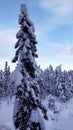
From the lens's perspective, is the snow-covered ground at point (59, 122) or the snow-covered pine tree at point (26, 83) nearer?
the snow-covered pine tree at point (26, 83)

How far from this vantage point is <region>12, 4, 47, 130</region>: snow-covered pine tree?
71.1 ft

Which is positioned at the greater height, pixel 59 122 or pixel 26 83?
pixel 59 122

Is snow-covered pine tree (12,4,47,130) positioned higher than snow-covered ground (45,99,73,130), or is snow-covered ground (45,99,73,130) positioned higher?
snow-covered ground (45,99,73,130)

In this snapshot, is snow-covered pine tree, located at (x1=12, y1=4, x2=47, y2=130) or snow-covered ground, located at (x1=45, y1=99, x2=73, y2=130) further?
snow-covered ground, located at (x1=45, y1=99, x2=73, y2=130)

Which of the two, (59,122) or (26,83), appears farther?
(59,122)

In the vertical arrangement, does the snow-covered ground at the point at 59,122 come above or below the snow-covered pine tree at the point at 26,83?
above

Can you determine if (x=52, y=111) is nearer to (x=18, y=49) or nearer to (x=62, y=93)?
(x=62, y=93)

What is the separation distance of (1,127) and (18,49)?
112ft

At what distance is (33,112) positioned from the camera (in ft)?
71.1

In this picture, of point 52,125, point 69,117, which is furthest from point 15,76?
point 69,117

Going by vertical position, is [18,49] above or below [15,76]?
above

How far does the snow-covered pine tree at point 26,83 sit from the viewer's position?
2166cm

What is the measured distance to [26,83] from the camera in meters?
22.1

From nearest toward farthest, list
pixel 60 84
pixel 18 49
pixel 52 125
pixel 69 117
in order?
pixel 18 49, pixel 52 125, pixel 69 117, pixel 60 84
